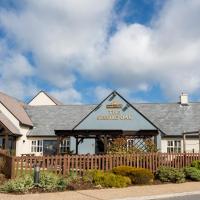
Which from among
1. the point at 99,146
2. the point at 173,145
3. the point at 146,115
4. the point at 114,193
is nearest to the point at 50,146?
the point at 99,146

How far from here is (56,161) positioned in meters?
20.9

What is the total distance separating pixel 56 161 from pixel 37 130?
21.9m

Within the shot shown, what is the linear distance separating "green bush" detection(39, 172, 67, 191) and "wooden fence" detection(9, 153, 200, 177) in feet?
7.16

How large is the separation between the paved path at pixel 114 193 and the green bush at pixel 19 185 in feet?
2.21

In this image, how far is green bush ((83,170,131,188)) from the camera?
61.6ft

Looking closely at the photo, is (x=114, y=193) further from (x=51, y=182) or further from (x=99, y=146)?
(x=99, y=146)

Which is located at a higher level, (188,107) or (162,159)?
(188,107)

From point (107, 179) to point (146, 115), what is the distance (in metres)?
24.4

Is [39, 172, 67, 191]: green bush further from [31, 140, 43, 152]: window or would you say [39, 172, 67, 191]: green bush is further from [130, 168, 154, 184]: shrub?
[31, 140, 43, 152]: window

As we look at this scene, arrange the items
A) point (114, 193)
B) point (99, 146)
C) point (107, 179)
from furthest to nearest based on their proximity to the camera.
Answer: point (99, 146) → point (107, 179) → point (114, 193)

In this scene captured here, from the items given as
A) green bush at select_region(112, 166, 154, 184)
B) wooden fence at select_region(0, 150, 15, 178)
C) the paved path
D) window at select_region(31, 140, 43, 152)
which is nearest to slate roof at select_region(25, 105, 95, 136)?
window at select_region(31, 140, 43, 152)

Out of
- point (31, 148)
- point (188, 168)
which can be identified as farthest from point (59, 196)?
point (31, 148)

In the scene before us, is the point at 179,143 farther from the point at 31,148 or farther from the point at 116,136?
the point at 31,148

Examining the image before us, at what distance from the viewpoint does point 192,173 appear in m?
22.2
